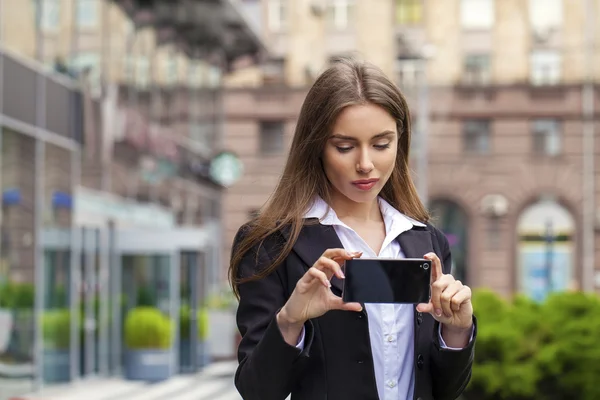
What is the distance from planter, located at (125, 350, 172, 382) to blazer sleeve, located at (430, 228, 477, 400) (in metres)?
16.8

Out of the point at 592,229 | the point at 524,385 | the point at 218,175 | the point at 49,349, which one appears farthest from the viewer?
the point at 592,229

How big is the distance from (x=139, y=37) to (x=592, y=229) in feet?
73.8

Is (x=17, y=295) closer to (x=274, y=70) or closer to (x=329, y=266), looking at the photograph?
(x=329, y=266)

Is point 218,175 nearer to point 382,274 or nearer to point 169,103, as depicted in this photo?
point 169,103

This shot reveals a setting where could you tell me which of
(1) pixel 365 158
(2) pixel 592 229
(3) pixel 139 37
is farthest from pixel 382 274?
(2) pixel 592 229

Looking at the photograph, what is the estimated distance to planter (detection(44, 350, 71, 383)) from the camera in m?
16.1

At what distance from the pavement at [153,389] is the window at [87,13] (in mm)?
5008

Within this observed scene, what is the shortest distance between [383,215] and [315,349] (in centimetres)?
40

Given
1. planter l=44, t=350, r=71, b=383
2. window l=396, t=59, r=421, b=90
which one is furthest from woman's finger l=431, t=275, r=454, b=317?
window l=396, t=59, r=421, b=90

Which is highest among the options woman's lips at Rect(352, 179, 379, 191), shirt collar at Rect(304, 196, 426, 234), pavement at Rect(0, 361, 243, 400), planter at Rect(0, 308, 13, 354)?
woman's lips at Rect(352, 179, 379, 191)

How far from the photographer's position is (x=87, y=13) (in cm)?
1905

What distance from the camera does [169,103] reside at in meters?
25.4

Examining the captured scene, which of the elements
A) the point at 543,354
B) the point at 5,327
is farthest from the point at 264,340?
the point at 5,327

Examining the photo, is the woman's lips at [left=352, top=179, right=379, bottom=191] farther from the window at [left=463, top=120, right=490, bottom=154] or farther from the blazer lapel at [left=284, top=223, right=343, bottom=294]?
the window at [left=463, top=120, right=490, bottom=154]
